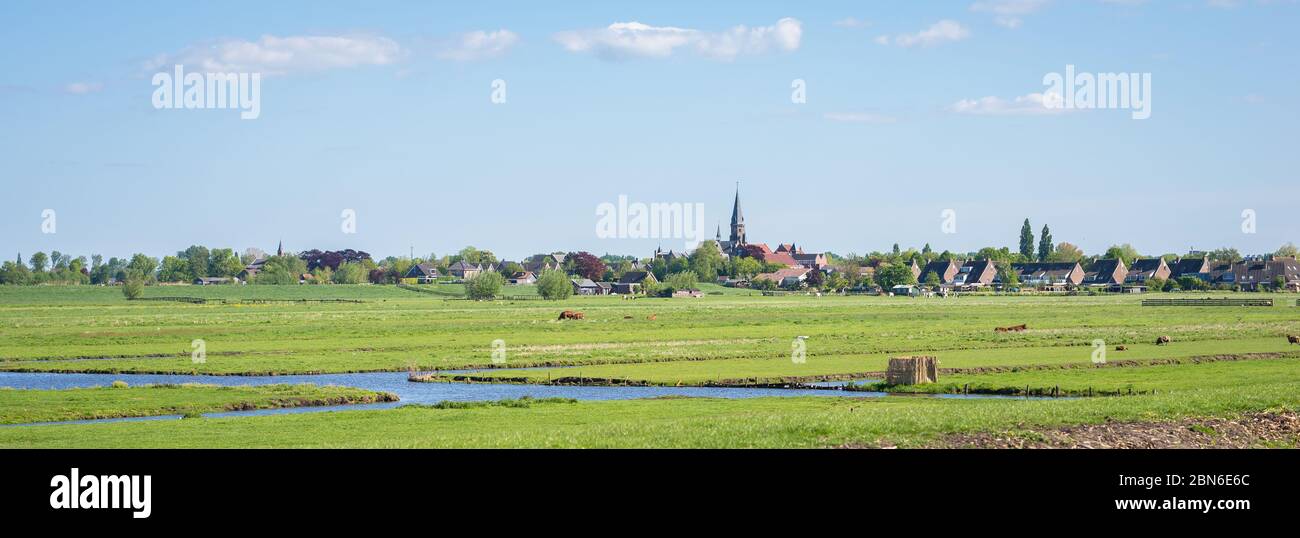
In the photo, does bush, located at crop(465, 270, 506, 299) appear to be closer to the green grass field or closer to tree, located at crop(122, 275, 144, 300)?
tree, located at crop(122, 275, 144, 300)

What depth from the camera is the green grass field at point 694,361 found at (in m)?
27.0

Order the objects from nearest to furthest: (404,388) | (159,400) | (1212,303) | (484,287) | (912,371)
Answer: (159,400) → (912,371) → (404,388) → (1212,303) → (484,287)

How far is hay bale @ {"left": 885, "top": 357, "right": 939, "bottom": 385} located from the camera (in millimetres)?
48781

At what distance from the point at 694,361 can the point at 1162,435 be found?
134 feet

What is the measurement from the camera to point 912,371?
48.9 m

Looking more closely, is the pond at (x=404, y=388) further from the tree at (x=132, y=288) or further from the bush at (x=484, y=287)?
the bush at (x=484, y=287)

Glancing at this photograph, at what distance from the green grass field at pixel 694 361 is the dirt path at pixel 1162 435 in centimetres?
69

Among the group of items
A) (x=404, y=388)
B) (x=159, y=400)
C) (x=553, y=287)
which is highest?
(x=553, y=287)

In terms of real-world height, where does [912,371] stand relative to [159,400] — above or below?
above

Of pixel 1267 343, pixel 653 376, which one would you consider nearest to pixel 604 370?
pixel 653 376

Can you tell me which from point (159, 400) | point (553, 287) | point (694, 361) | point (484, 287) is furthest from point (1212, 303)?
point (159, 400)

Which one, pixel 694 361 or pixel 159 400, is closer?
pixel 159 400

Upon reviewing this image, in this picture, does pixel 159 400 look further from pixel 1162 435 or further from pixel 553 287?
pixel 553 287
